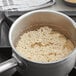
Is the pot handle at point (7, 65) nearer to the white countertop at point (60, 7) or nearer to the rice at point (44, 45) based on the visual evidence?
the rice at point (44, 45)

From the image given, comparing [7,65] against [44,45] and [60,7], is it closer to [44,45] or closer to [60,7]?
[44,45]

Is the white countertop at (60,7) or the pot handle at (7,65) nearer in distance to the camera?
the pot handle at (7,65)

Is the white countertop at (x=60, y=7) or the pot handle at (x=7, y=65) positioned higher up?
the pot handle at (x=7, y=65)

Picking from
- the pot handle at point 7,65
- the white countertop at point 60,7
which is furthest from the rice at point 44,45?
the white countertop at point 60,7

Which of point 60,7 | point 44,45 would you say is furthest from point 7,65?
point 60,7

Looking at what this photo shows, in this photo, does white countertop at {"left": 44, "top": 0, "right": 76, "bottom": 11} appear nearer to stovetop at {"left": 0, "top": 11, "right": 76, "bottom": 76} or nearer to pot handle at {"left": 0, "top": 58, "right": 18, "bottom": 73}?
stovetop at {"left": 0, "top": 11, "right": 76, "bottom": 76}
